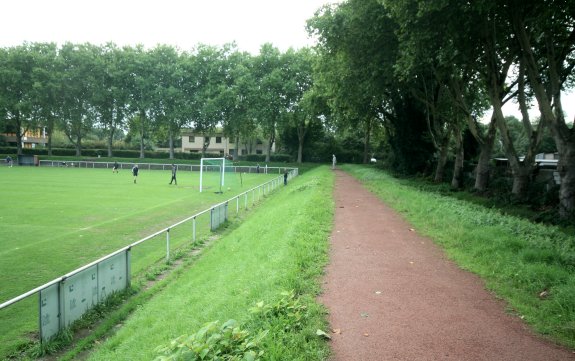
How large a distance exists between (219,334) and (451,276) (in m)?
4.85

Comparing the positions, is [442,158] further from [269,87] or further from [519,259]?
[269,87]

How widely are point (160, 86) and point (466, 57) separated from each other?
5106 centimetres

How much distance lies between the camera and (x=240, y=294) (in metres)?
6.77

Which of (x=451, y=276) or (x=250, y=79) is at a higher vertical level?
(x=250, y=79)

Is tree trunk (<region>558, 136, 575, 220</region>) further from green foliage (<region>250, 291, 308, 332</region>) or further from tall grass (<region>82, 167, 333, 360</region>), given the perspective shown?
green foliage (<region>250, 291, 308, 332</region>)

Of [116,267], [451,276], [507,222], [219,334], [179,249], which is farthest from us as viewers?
[179,249]

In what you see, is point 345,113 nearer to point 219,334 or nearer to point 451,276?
point 451,276

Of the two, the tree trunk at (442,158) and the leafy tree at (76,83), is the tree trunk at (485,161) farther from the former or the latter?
the leafy tree at (76,83)

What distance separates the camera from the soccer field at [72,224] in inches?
429

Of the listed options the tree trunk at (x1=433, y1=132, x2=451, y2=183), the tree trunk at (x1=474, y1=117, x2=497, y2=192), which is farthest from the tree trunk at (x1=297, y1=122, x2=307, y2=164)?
the tree trunk at (x1=474, y1=117, x2=497, y2=192)

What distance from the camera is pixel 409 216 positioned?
13.5m

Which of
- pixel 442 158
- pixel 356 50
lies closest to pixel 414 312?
pixel 356 50

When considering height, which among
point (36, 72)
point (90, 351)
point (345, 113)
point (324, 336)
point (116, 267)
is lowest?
point (90, 351)

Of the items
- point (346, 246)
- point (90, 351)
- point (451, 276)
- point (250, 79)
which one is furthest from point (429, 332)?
point (250, 79)
